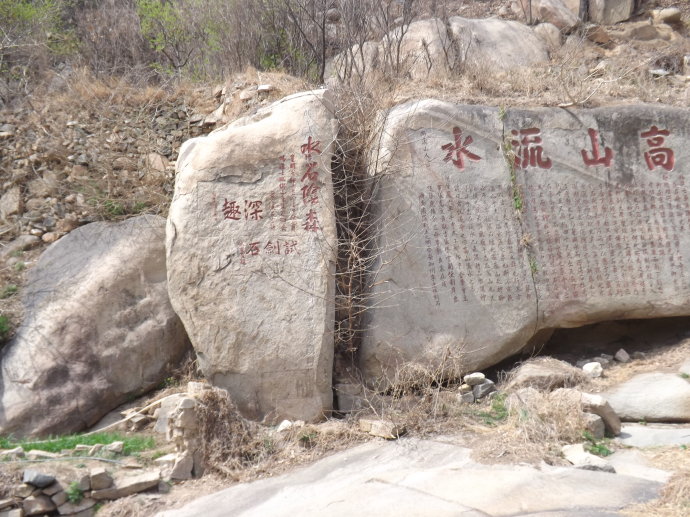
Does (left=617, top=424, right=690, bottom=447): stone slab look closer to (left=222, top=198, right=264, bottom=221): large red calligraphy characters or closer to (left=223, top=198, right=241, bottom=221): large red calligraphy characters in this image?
(left=222, top=198, right=264, bottom=221): large red calligraphy characters

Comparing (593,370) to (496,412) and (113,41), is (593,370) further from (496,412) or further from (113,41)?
(113,41)

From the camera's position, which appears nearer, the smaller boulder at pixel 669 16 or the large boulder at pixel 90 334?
the large boulder at pixel 90 334

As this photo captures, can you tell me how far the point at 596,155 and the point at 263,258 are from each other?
2.98 m

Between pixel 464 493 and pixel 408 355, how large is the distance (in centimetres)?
190

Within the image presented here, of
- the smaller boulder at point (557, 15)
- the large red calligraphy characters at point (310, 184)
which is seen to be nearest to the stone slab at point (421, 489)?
the large red calligraphy characters at point (310, 184)

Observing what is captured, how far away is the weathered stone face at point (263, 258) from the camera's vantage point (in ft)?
16.6

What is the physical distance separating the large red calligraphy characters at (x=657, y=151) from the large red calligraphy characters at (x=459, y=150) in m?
1.50

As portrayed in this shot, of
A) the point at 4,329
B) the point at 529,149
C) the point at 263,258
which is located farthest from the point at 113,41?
the point at 529,149

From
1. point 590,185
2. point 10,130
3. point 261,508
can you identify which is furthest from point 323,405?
point 10,130

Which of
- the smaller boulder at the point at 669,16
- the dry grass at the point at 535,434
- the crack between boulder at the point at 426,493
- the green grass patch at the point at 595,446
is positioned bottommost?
the green grass patch at the point at 595,446

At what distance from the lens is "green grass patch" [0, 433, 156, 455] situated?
4691 millimetres

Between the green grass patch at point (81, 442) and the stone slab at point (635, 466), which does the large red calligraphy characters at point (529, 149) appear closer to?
the stone slab at point (635, 466)

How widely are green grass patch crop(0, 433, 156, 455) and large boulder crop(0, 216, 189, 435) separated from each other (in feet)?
1.07

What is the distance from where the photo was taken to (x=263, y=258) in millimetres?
5246
